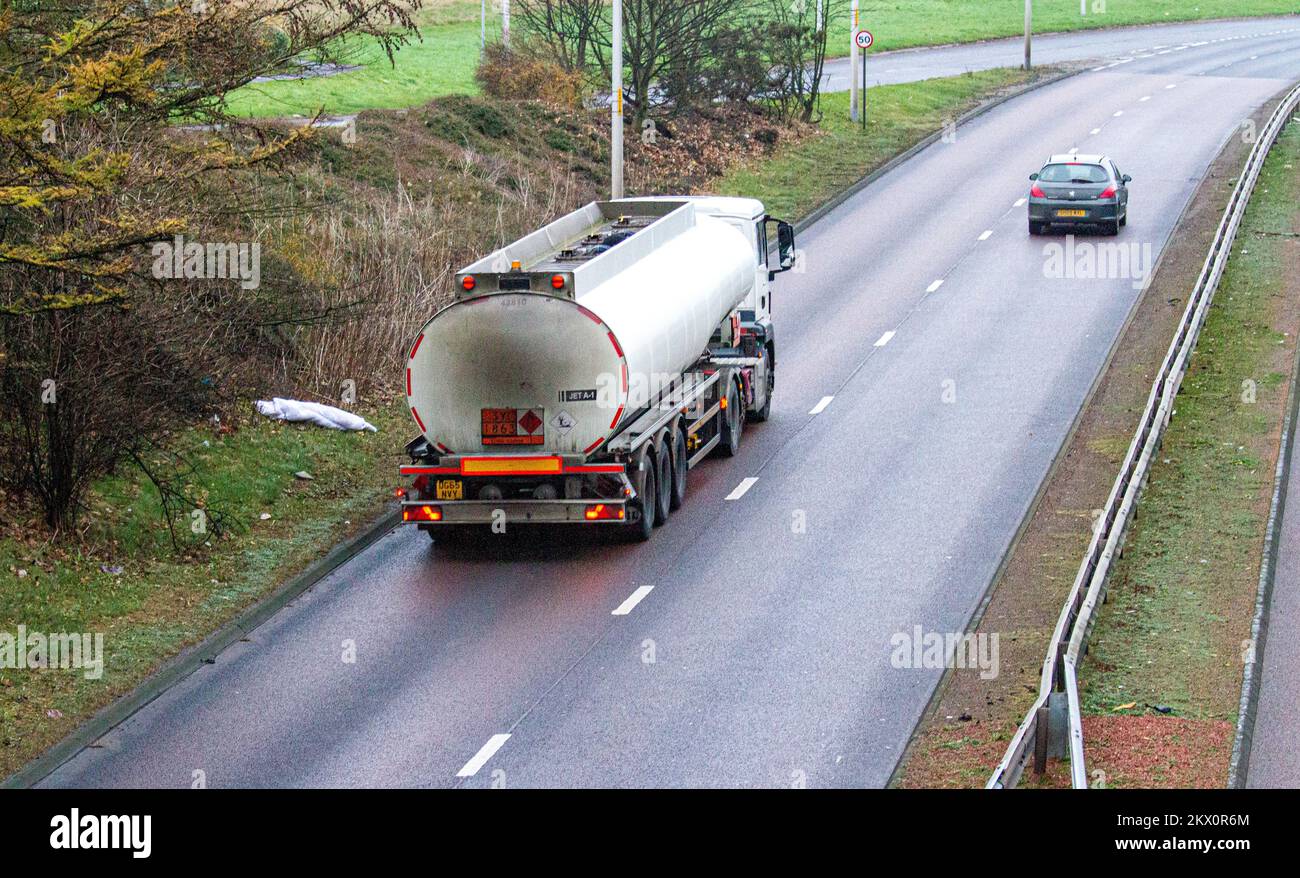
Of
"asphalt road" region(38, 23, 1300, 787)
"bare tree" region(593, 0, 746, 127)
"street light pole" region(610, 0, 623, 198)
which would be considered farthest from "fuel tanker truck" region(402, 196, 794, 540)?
"bare tree" region(593, 0, 746, 127)

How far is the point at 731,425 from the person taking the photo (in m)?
23.7

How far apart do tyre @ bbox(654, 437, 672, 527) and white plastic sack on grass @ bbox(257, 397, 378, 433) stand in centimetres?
549

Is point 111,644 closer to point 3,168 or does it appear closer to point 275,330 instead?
point 3,168

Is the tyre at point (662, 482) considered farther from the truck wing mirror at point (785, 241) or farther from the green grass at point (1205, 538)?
the truck wing mirror at point (785, 241)

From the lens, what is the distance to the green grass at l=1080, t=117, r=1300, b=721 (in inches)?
595

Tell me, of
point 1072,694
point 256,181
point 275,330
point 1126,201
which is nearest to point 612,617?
point 1072,694

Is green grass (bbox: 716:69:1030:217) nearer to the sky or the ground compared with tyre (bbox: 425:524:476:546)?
nearer to the sky

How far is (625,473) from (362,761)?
19.9ft

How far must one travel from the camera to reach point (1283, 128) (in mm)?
50219

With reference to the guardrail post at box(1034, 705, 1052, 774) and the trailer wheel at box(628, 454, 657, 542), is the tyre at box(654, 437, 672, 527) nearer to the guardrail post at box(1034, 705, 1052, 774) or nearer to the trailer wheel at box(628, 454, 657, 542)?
the trailer wheel at box(628, 454, 657, 542)

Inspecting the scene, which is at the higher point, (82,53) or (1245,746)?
(82,53)

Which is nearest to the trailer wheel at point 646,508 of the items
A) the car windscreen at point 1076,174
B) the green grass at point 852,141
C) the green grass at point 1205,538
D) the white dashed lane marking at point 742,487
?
the white dashed lane marking at point 742,487

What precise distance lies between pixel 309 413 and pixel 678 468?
571 cm

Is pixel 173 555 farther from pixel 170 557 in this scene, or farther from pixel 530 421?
pixel 530 421
